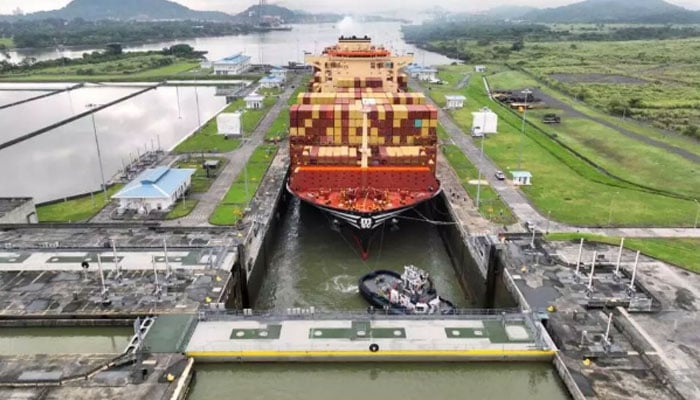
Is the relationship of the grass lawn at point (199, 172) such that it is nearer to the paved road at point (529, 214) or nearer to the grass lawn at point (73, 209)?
the grass lawn at point (73, 209)

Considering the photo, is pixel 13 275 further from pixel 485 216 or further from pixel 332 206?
pixel 485 216

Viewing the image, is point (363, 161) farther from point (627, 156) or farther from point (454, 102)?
point (454, 102)

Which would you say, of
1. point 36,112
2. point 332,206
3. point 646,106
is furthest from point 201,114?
point 646,106

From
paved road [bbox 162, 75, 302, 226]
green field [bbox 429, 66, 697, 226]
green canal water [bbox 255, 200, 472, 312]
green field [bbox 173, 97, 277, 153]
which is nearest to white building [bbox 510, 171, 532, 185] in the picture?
green field [bbox 429, 66, 697, 226]

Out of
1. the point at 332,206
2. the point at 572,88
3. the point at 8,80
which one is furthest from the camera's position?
the point at 8,80

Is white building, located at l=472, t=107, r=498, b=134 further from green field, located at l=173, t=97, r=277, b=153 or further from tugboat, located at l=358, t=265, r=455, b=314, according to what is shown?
tugboat, located at l=358, t=265, r=455, b=314
